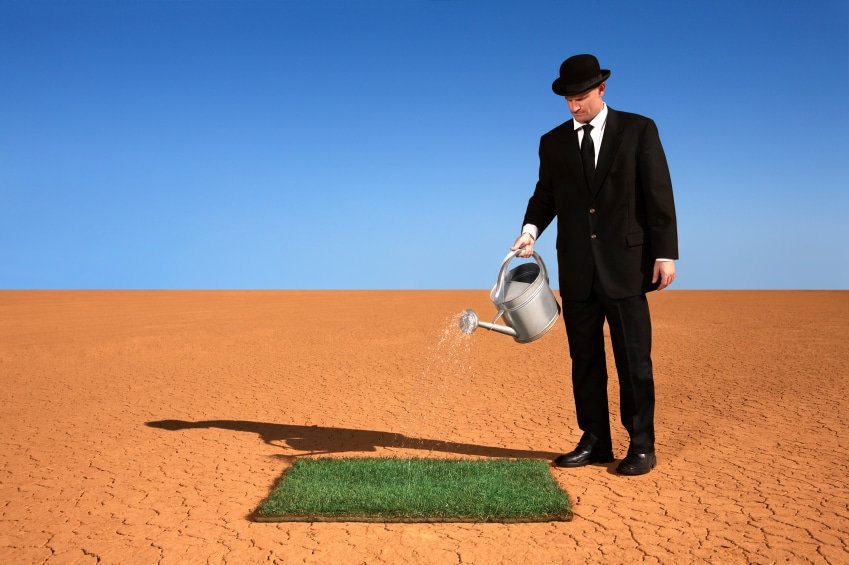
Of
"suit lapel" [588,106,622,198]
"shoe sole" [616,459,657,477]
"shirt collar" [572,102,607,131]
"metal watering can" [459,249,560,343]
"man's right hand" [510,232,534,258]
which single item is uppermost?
"shirt collar" [572,102,607,131]

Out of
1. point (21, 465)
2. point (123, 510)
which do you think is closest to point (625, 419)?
point (123, 510)

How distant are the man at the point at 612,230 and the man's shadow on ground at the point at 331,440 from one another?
3.38 feet

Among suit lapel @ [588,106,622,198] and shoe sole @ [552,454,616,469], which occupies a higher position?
suit lapel @ [588,106,622,198]

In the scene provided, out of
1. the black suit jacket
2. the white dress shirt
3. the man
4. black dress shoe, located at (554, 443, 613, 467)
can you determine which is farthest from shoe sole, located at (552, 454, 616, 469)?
the white dress shirt

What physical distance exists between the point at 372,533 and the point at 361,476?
0.88 meters

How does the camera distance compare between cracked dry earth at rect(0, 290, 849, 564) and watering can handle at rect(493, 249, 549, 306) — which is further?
watering can handle at rect(493, 249, 549, 306)

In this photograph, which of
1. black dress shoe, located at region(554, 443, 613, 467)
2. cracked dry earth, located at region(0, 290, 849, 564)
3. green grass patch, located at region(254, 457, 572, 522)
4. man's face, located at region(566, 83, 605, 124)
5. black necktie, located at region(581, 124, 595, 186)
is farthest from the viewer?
black dress shoe, located at region(554, 443, 613, 467)

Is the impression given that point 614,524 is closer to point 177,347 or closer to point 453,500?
point 453,500

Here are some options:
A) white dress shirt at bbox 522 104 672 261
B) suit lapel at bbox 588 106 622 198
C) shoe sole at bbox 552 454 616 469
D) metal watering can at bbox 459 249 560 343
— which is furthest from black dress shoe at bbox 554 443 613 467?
white dress shirt at bbox 522 104 672 261

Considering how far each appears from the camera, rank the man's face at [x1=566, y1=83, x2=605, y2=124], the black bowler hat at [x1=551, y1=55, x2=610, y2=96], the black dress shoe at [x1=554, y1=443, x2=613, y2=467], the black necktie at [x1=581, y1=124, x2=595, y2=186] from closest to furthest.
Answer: the black bowler hat at [x1=551, y1=55, x2=610, y2=96] < the man's face at [x1=566, y1=83, x2=605, y2=124] < the black necktie at [x1=581, y1=124, x2=595, y2=186] < the black dress shoe at [x1=554, y1=443, x2=613, y2=467]

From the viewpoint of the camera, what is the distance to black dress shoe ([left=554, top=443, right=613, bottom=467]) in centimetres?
483

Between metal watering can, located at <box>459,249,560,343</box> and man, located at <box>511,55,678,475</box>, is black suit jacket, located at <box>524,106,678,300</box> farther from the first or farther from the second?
metal watering can, located at <box>459,249,560,343</box>

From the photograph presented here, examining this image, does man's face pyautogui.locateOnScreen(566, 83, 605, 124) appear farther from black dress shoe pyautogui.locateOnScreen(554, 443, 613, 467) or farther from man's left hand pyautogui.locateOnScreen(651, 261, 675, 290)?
black dress shoe pyautogui.locateOnScreen(554, 443, 613, 467)

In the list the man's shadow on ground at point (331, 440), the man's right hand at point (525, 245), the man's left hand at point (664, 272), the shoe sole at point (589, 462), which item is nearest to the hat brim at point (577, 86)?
the man's right hand at point (525, 245)
